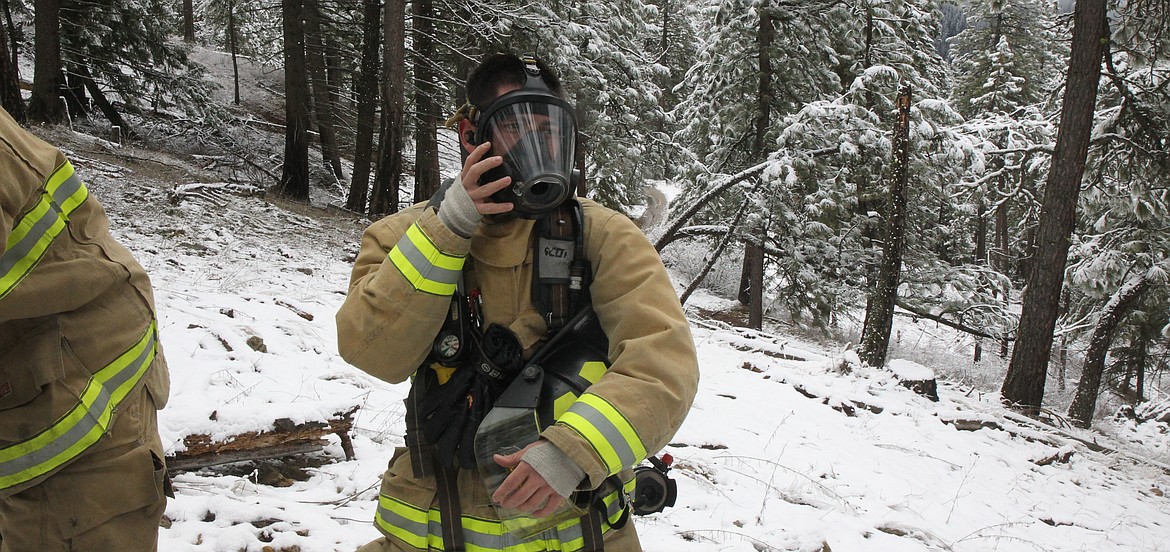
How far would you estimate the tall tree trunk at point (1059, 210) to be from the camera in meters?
9.16

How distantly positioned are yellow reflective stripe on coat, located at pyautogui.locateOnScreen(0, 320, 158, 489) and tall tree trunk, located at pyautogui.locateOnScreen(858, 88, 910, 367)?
10.6 meters

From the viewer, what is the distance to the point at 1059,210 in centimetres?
959

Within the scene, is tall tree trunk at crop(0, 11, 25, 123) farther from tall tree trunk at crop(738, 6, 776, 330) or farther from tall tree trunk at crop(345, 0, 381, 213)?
tall tree trunk at crop(738, 6, 776, 330)

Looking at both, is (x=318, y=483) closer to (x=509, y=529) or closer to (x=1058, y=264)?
(x=509, y=529)

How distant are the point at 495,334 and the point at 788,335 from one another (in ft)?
50.6

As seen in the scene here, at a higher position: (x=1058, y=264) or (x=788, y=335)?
(x=1058, y=264)

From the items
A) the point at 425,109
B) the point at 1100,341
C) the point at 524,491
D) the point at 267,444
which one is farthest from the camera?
the point at 425,109

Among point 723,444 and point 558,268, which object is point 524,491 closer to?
point 558,268

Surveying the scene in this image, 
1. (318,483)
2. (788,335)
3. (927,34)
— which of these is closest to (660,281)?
(318,483)

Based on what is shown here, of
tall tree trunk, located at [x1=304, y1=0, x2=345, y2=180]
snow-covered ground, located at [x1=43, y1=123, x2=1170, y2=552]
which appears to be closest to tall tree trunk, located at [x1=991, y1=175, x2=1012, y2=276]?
snow-covered ground, located at [x1=43, y1=123, x2=1170, y2=552]

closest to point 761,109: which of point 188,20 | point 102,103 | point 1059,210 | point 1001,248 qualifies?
point 1059,210

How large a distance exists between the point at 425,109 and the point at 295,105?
2595 millimetres

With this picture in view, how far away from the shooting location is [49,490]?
6.20 ft

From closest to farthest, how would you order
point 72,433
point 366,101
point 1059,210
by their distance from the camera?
point 72,433
point 1059,210
point 366,101
